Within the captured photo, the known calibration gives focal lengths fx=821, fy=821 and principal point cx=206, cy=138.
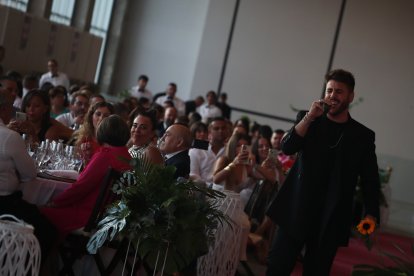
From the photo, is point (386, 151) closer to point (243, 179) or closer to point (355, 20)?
point (355, 20)

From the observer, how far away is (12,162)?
14.1ft

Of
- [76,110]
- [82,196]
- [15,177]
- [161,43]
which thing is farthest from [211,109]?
Result: [15,177]

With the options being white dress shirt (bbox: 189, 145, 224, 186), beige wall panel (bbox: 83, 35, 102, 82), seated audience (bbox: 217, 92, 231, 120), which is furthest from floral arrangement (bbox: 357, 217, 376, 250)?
beige wall panel (bbox: 83, 35, 102, 82)

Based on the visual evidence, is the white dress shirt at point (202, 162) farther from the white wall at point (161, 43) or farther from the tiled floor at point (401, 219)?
the white wall at point (161, 43)

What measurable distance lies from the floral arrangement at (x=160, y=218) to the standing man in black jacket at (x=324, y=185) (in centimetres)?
49

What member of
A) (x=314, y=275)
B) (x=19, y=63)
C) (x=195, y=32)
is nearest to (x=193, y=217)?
(x=314, y=275)

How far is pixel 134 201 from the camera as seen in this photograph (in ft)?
13.0

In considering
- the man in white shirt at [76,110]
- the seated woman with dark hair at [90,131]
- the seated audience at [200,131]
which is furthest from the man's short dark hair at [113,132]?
the man in white shirt at [76,110]

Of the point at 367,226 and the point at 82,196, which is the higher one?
the point at 367,226

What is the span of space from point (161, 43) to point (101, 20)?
1.59 meters

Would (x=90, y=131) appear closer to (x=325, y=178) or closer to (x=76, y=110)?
(x=76, y=110)

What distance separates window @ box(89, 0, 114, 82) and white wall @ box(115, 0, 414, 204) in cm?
58

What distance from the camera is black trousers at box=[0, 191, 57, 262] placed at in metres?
4.33

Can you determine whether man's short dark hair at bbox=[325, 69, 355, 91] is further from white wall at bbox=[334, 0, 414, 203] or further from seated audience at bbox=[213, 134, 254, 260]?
white wall at bbox=[334, 0, 414, 203]
